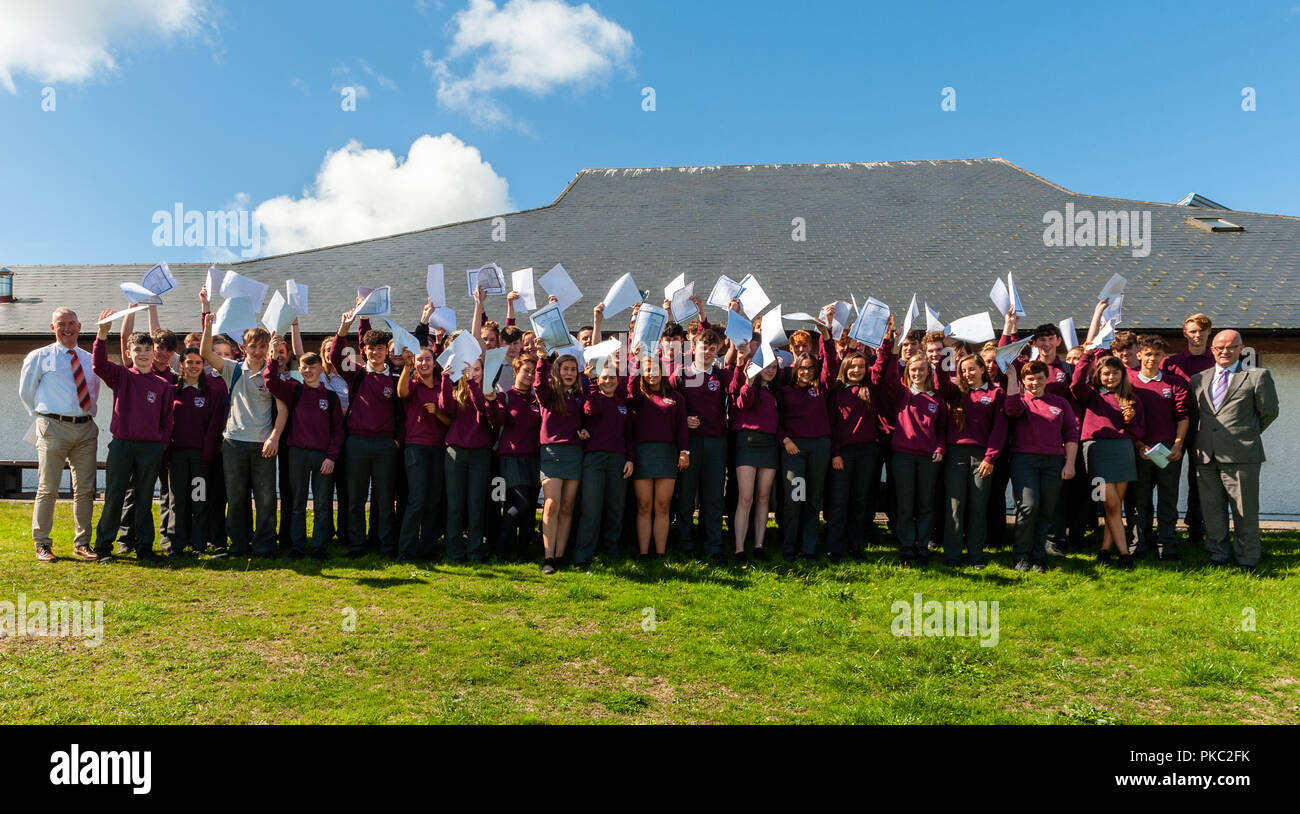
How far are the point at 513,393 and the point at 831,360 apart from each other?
3.05 m

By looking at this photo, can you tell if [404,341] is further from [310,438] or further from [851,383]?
[851,383]

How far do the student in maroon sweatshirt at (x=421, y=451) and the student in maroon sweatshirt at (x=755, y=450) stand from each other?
285 cm

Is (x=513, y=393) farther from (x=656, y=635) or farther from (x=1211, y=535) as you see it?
(x=1211, y=535)

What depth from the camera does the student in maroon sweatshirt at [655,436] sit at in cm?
680

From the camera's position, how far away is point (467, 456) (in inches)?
271

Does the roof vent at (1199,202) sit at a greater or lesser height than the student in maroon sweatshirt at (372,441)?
greater

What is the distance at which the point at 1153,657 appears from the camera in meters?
4.99

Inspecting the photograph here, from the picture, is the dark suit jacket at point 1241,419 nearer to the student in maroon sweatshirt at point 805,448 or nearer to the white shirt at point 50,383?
the student in maroon sweatshirt at point 805,448

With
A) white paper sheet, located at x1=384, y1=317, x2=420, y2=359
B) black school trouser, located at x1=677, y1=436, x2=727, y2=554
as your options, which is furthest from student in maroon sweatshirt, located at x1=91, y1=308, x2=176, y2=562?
black school trouser, located at x1=677, y1=436, x2=727, y2=554

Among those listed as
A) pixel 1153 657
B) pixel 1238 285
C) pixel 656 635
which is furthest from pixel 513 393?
pixel 1238 285

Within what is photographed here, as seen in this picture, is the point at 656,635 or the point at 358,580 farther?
the point at 358,580

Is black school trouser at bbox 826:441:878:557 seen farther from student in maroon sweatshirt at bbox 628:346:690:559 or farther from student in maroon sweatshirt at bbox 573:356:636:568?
student in maroon sweatshirt at bbox 573:356:636:568

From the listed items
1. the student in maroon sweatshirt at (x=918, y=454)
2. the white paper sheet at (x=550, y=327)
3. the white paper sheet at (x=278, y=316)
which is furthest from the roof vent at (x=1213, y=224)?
the white paper sheet at (x=278, y=316)

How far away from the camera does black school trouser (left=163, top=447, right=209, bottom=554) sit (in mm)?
7184
